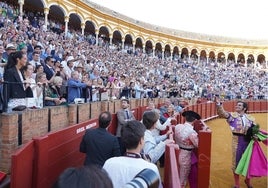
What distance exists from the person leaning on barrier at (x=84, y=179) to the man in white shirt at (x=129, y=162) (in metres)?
0.88

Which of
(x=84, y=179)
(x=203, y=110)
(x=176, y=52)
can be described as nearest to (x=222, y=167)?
(x=84, y=179)

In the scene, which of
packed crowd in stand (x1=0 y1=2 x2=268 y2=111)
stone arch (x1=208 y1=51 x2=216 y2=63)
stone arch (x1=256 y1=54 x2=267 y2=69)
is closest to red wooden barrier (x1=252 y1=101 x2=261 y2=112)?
packed crowd in stand (x1=0 y1=2 x2=268 y2=111)

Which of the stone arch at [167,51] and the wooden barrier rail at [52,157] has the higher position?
the stone arch at [167,51]

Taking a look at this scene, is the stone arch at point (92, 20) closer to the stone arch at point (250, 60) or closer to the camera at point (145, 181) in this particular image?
the camera at point (145, 181)

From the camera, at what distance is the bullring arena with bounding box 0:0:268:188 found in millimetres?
3797

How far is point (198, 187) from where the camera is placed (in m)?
4.73

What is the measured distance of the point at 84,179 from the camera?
106 centimetres

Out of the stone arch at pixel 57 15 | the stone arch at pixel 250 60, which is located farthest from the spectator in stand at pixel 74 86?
the stone arch at pixel 250 60

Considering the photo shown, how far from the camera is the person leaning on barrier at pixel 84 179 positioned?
104cm

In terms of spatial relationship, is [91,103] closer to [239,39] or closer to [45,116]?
[45,116]

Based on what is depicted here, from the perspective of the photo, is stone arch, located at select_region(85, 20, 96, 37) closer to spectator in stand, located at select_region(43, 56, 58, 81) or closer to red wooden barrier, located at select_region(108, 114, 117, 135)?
red wooden barrier, located at select_region(108, 114, 117, 135)

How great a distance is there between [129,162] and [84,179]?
1053mm

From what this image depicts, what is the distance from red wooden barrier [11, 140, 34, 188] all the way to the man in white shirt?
110 centimetres

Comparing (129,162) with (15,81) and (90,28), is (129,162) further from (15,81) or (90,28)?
(90,28)
